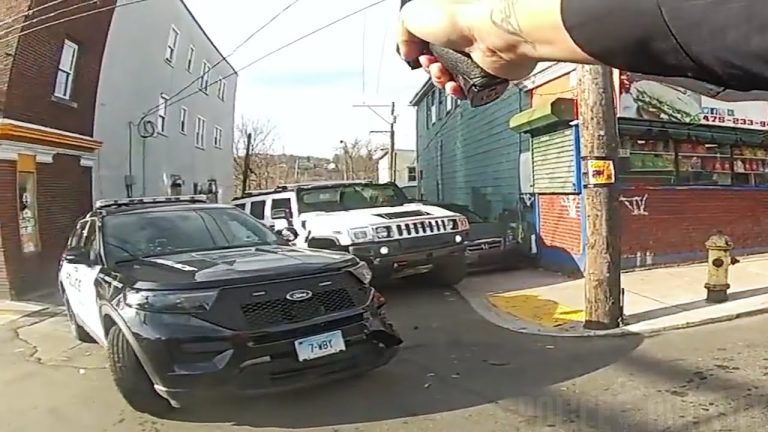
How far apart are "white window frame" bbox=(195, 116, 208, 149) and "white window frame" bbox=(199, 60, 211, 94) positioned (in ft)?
3.58

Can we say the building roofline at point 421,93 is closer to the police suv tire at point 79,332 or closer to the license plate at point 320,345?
the police suv tire at point 79,332

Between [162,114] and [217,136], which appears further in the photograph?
[217,136]

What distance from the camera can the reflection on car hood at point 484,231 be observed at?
11.8 meters

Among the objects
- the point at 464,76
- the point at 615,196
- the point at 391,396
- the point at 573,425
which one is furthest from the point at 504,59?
the point at 615,196

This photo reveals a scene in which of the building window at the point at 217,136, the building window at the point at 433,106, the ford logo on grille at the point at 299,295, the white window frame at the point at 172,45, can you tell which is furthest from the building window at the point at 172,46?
the ford logo on grille at the point at 299,295

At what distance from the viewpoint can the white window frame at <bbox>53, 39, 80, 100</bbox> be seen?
43.9ft

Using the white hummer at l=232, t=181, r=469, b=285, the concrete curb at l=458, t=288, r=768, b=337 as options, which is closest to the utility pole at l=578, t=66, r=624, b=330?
the concrete curb at l=458, t=288, r=768, b=337

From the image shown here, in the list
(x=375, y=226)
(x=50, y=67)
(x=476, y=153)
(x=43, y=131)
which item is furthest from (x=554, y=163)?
(x=50, y=67)

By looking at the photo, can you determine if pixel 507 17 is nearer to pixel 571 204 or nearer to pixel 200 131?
pixel 571 204

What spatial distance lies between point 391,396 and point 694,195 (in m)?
8.16

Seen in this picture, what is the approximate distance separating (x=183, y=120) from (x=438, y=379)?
1983 cm

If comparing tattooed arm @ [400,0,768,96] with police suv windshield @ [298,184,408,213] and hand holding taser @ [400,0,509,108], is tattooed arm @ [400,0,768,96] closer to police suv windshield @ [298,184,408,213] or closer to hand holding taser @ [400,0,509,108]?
hand holding taser @ [400,0,509,108]

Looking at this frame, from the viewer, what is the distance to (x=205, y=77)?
26.7 metres

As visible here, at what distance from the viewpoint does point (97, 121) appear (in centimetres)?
1625
